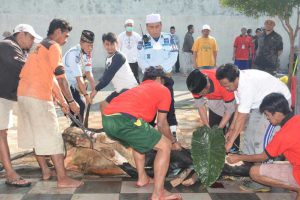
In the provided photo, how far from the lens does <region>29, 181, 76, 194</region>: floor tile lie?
418 centimetres

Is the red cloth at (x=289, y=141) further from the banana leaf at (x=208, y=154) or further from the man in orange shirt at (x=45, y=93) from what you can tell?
the man in orange shirt at (x=45, y=93)

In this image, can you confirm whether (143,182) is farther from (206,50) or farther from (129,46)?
(206,50)

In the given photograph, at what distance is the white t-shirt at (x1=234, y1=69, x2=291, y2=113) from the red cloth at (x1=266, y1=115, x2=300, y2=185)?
0.62 metres

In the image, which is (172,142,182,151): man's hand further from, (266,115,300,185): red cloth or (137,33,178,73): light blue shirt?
(137,33,178,73): light blue shirt

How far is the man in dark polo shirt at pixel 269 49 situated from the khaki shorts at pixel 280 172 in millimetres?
4981

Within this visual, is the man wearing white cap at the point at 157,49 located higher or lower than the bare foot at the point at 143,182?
higher

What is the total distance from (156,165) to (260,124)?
1.34 metres

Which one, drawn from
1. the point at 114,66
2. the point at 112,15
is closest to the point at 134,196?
the point at 114,66

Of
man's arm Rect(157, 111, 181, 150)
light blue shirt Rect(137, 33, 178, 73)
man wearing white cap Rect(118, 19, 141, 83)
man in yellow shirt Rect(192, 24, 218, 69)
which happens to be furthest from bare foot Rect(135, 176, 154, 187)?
man in yellow shirt Rect(192, 24, 218, 69)

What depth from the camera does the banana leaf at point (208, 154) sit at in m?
4.01

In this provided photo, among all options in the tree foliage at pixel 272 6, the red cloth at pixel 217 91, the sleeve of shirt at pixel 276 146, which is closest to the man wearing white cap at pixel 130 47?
the tree foliage at pixel 272 6

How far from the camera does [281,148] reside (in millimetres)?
3455

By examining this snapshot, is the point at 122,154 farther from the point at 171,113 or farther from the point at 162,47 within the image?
the point at 162,47

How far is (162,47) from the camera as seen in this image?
561cm
